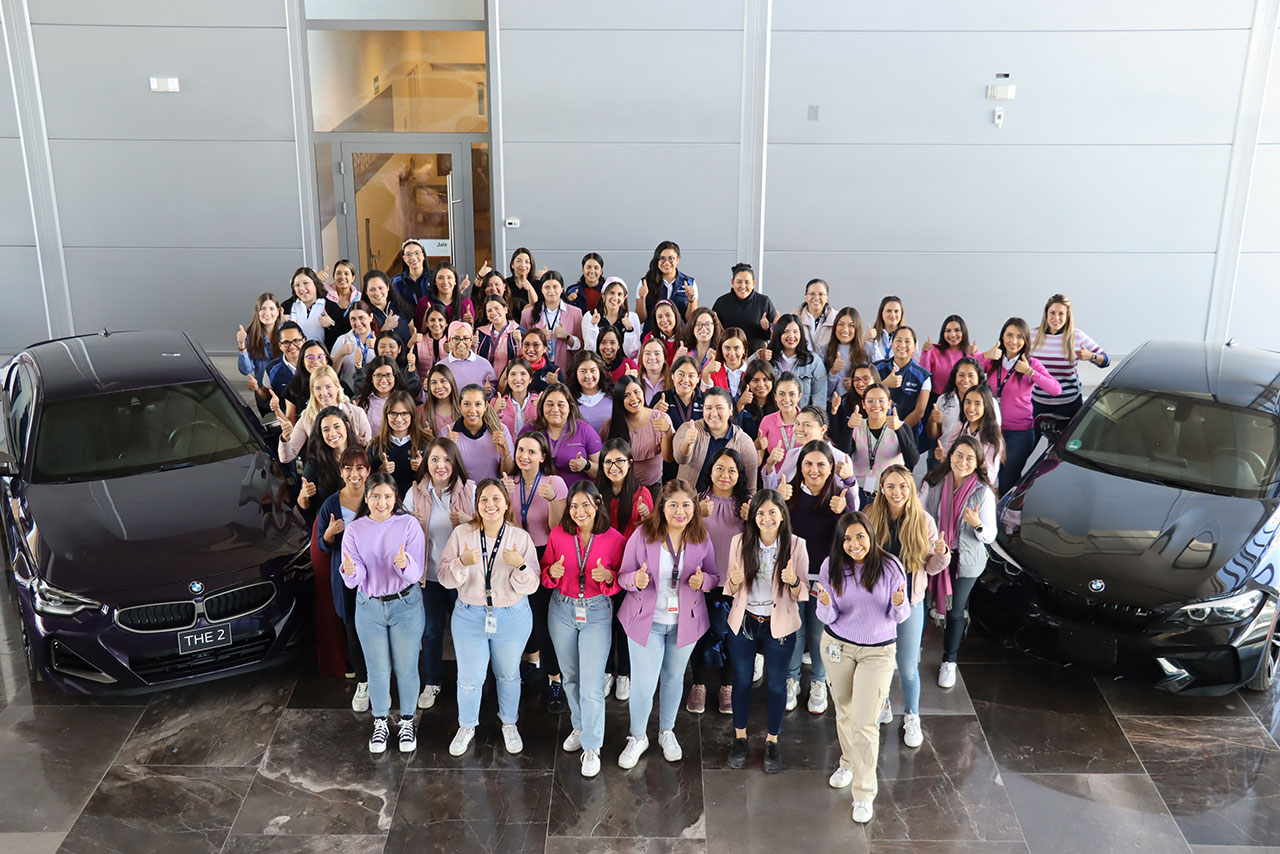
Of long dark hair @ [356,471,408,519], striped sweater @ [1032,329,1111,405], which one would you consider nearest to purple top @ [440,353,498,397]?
long dark hair @ [356,471,408,519]

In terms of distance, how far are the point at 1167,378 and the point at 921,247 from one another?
4.15 metres

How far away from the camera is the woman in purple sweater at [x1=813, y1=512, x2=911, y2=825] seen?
5.19 m

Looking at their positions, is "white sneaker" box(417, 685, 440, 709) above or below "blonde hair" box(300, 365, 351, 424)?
below

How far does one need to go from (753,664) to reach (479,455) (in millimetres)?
2104

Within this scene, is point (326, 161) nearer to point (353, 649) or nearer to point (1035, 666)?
point (353, 649)

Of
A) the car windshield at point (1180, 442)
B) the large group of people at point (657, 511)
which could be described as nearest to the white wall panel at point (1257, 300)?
the large group of people at point (657, 511)

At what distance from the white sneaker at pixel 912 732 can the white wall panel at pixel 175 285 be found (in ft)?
27.7

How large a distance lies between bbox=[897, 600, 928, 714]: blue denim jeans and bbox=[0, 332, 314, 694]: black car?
353 centimetres

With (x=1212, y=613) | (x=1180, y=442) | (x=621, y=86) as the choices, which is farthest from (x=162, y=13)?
(x=1212, y=613)

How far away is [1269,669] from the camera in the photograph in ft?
20.7

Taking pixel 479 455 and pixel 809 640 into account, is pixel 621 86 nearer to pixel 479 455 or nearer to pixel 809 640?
pixel 479 455

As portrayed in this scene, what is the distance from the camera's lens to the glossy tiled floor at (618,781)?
5.24 metres

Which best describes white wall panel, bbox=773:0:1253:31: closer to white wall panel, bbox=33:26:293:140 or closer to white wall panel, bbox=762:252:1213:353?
white wall panel, bbox=762:252:1213:353

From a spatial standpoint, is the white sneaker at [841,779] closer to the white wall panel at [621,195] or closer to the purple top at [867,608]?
the purple top at [867,608]
